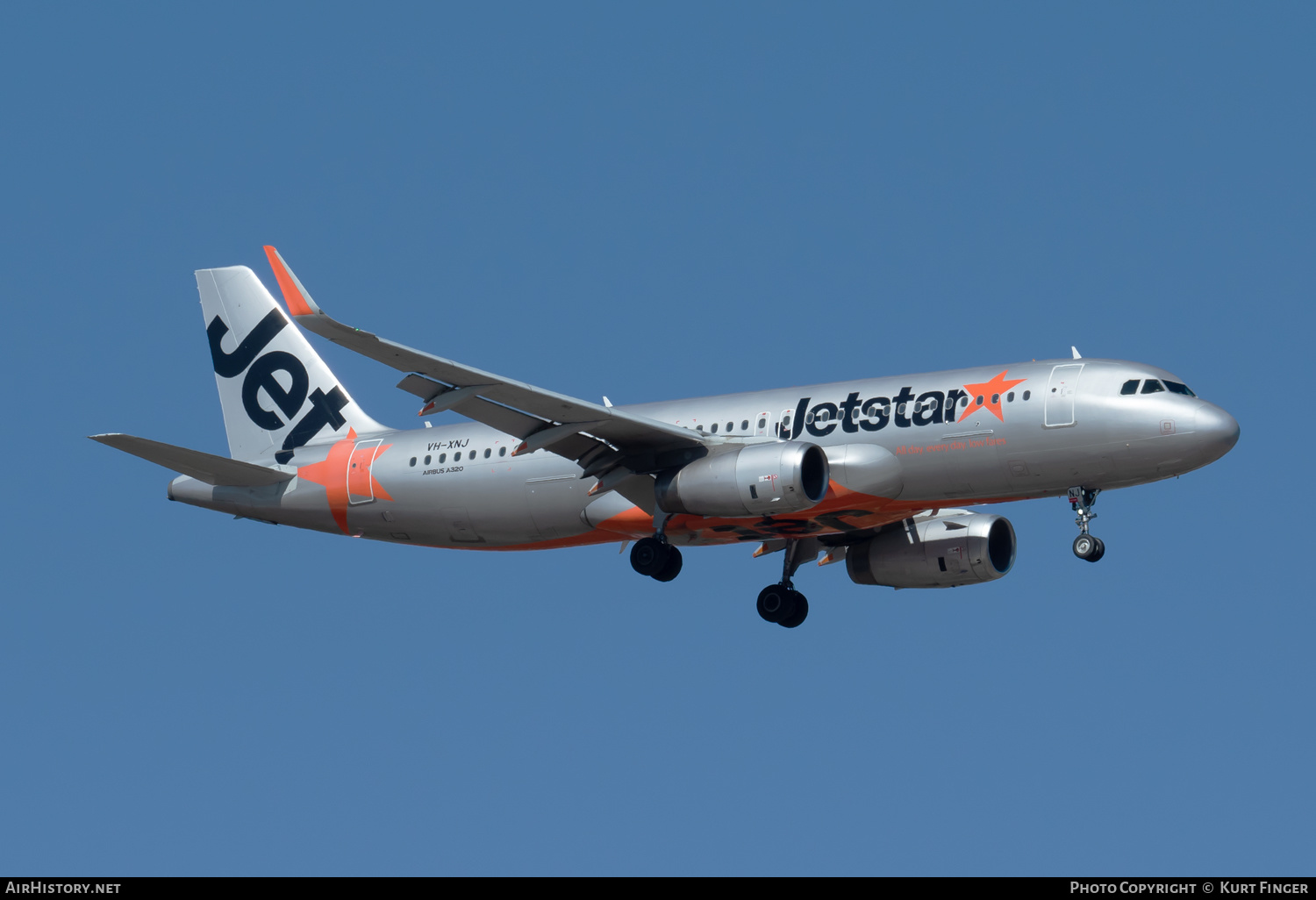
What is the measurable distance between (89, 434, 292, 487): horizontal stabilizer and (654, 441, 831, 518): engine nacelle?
12366 mm

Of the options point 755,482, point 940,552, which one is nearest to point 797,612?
point 940,552

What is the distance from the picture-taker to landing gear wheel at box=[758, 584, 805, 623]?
154 feet

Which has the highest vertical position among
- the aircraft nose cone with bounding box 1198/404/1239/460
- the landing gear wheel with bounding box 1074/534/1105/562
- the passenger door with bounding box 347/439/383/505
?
the passenger door with bounding box 347/439/383/505

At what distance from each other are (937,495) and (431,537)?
13307 millimetres

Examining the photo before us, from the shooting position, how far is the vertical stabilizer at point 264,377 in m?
50.1

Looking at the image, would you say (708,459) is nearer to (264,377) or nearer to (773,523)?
(773,523)

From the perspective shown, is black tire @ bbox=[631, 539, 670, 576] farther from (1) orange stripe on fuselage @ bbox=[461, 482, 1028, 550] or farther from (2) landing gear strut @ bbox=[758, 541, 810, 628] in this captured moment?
(2) landing gear strut @ bbox=[758, 541, 810, 628]

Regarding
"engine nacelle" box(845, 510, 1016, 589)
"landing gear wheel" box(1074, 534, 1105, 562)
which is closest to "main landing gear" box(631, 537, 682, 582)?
"engine nacelle" box(845, 510, 1016, 589)

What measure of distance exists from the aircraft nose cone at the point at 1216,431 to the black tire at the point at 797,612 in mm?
12040

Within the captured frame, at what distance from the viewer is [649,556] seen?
42.8 metres

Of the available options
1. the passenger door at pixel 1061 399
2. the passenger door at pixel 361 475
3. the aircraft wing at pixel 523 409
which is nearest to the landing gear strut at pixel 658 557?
the aircraft wing at pixel 523 409

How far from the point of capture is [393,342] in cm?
3656

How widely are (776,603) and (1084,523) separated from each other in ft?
31.3
